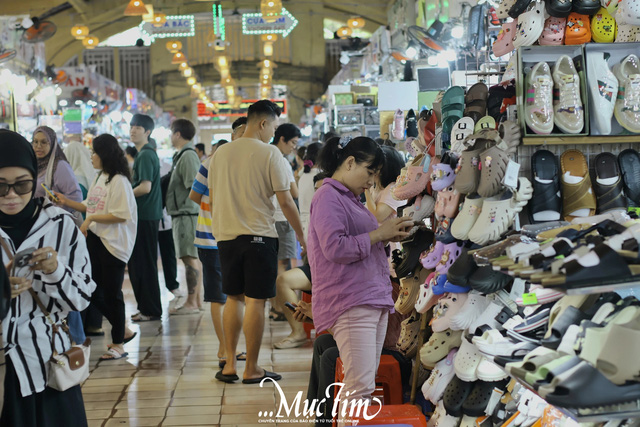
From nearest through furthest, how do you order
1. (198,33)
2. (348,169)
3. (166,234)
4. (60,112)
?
(348,169) < (166,234) < (60,112) < (198,33)

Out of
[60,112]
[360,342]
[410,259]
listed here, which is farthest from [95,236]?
[60,112]

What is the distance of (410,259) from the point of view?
3.85m

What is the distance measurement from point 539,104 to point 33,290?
1993 millimetres

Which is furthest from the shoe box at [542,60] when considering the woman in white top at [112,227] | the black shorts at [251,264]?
the woman in white top at [112,227]

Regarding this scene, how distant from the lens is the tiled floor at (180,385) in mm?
4289

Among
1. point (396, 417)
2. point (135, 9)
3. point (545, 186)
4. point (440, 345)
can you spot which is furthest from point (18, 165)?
point (135, 9)

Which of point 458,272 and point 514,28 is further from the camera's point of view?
point 514,28

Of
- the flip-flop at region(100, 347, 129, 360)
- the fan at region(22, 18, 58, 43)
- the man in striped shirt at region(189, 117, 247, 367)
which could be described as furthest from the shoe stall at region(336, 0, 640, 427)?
the fan at region(22, 18, 58, 43)

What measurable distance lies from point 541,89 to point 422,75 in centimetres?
398

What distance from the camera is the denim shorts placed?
5.52 metres

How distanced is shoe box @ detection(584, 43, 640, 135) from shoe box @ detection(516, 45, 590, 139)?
0.03 m

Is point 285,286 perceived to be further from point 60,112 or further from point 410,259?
point 60,112

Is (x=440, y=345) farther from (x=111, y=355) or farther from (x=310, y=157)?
(x=310, y=157)

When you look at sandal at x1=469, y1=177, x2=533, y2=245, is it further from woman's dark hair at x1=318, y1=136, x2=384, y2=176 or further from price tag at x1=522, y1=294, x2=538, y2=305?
price tag at x1=522, y1=294, x2=538, y2=305
